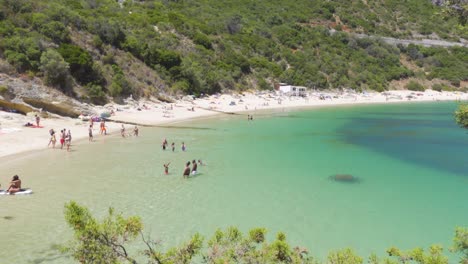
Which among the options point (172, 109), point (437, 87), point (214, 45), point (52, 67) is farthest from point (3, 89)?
point (437, 87)

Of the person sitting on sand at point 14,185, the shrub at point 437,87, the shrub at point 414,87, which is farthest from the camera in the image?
the shrub at point 437,87

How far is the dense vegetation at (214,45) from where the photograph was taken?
168 feet

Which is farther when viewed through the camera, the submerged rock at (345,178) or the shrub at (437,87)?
the shrub at (437,87)

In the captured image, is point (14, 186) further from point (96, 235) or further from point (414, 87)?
point (414, 87)

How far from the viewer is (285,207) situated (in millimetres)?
Answer: 18781

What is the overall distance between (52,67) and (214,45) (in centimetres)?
5396

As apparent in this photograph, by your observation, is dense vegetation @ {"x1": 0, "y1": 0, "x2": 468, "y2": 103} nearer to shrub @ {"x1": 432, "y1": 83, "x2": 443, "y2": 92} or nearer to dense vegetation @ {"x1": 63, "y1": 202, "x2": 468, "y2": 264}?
shrub @ {"x1": 432, "y1": 83, "x2": 443, "y2": 92}

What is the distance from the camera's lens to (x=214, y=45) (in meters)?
95.6

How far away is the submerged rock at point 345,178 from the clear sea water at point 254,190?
347 mm

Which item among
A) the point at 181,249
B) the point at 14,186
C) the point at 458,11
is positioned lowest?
the point at 14,186

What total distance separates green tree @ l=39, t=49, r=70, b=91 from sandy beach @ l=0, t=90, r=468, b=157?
5.72 metres

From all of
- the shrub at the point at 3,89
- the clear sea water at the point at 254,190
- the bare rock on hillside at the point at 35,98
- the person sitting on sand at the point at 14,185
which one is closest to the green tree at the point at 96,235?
the clear sea water at the point at 254,190

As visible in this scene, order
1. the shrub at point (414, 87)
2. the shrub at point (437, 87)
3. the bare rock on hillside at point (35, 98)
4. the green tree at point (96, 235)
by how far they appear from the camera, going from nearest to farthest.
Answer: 1. the green tree at point (96, 235)
2. the bare rock on hillside at point (35, 98)
3. the shrub at point (414, 87)
4. the shrub at point (437, 87)

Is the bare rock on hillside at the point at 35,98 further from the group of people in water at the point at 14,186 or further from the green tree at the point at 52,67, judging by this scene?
the group of people in water at the point at 14,186
